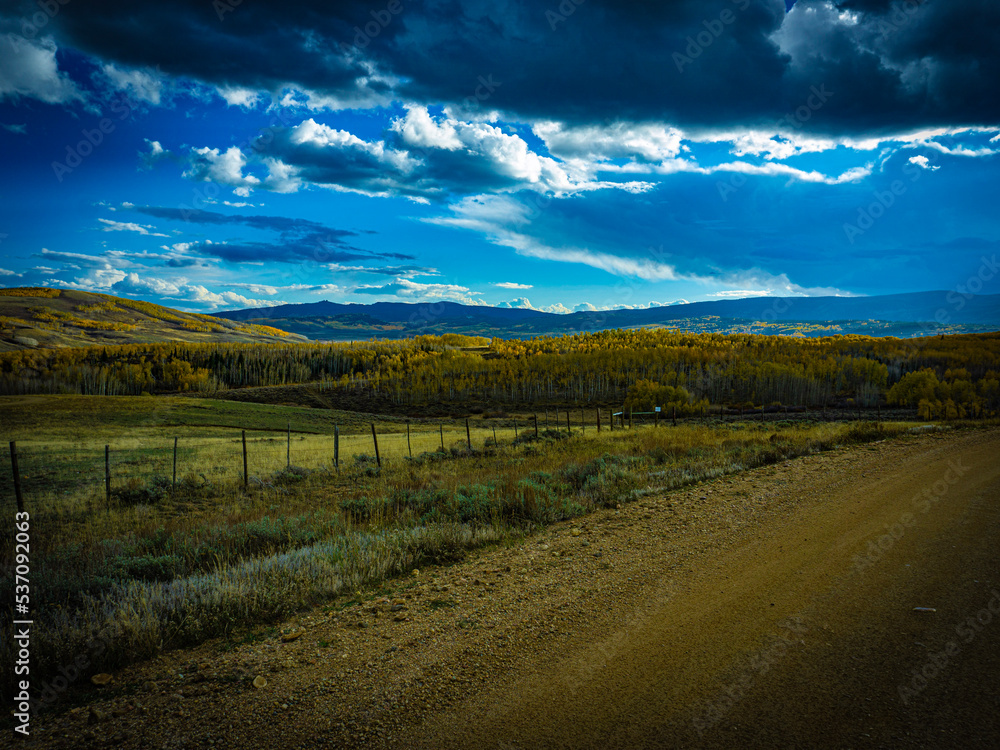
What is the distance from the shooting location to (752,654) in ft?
14.6

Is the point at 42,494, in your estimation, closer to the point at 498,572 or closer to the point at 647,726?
the point at 498,572

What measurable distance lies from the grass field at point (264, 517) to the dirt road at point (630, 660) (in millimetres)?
693

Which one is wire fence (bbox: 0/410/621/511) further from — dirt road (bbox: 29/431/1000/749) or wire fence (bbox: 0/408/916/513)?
dirt road (bbox: 29/431/1000/749)

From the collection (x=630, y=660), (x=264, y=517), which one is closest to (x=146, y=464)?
(x=264, y=517)

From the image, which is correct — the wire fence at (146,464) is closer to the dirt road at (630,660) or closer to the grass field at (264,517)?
the grass field at (264,517)

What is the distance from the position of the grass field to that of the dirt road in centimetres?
69

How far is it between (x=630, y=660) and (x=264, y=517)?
8216 mm

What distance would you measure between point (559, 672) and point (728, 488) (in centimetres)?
851

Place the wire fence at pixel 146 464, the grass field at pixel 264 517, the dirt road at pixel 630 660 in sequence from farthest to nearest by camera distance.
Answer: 1. the wire fence at pixel 146 464
2. the grass field at pixel 264 517
3. the dirt road at pixel 630 660

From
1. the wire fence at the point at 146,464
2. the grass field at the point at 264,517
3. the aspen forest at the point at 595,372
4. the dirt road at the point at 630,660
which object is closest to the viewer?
the dirt road at the point at 630,660

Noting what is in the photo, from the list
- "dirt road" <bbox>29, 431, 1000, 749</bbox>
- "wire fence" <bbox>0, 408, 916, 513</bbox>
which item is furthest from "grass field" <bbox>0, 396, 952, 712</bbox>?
"dirt road" <bbox>29, 431, 1000, 749</bbox>

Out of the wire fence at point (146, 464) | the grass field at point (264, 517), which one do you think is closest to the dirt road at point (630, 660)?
the grass field at point (264, 517)

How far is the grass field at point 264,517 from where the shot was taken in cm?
561

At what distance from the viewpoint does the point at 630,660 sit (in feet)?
14.6
